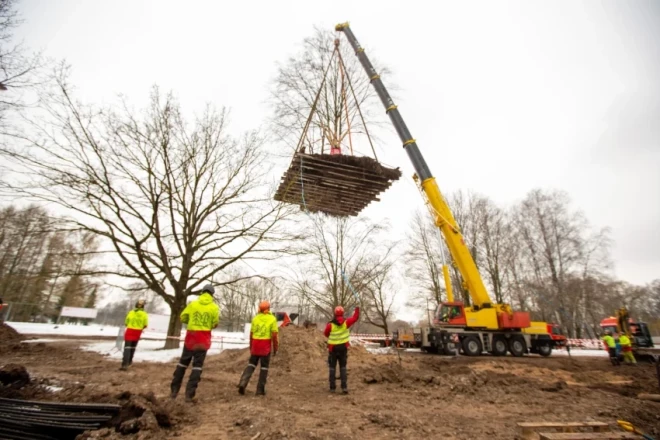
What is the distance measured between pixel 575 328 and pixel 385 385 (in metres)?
30.6

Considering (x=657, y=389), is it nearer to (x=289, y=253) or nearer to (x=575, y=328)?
(x=289, y=253)

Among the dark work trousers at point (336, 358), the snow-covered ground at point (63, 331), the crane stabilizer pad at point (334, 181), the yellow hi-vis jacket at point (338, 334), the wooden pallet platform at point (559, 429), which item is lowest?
the snow-covered ground at point (63, 331)

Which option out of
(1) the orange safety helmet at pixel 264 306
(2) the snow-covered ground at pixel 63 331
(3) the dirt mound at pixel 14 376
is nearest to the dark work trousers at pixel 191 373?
(1) the orange safety helmet at pixel 264 306

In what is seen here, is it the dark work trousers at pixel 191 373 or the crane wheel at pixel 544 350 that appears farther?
the crane wheel at pixel 544 350

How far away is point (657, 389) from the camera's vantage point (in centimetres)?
683

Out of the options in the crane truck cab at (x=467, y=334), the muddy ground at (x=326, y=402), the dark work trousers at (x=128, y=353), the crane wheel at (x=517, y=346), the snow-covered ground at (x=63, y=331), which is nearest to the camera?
the muddy ground at (x=326, y=402)

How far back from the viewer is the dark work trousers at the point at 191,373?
15.4ft

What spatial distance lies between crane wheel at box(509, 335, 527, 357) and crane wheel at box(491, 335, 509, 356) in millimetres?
297

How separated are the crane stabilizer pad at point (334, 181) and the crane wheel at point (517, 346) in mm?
10585

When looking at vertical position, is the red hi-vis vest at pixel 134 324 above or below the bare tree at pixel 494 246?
below

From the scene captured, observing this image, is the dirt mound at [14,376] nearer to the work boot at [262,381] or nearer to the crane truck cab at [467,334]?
the work boot at [262,381]

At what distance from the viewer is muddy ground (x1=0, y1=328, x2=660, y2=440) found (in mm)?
3369

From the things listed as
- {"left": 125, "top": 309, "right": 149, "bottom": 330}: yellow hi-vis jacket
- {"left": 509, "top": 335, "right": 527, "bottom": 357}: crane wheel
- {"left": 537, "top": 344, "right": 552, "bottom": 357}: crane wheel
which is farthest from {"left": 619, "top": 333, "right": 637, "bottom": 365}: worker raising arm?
{"left": 125, "top": 309, "right": 149, "bottom": 330}: yellow hi-vis jacket

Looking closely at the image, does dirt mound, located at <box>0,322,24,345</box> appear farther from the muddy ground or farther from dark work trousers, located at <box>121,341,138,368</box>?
dark work trousers, located at <box>121,341,138,368</box>
